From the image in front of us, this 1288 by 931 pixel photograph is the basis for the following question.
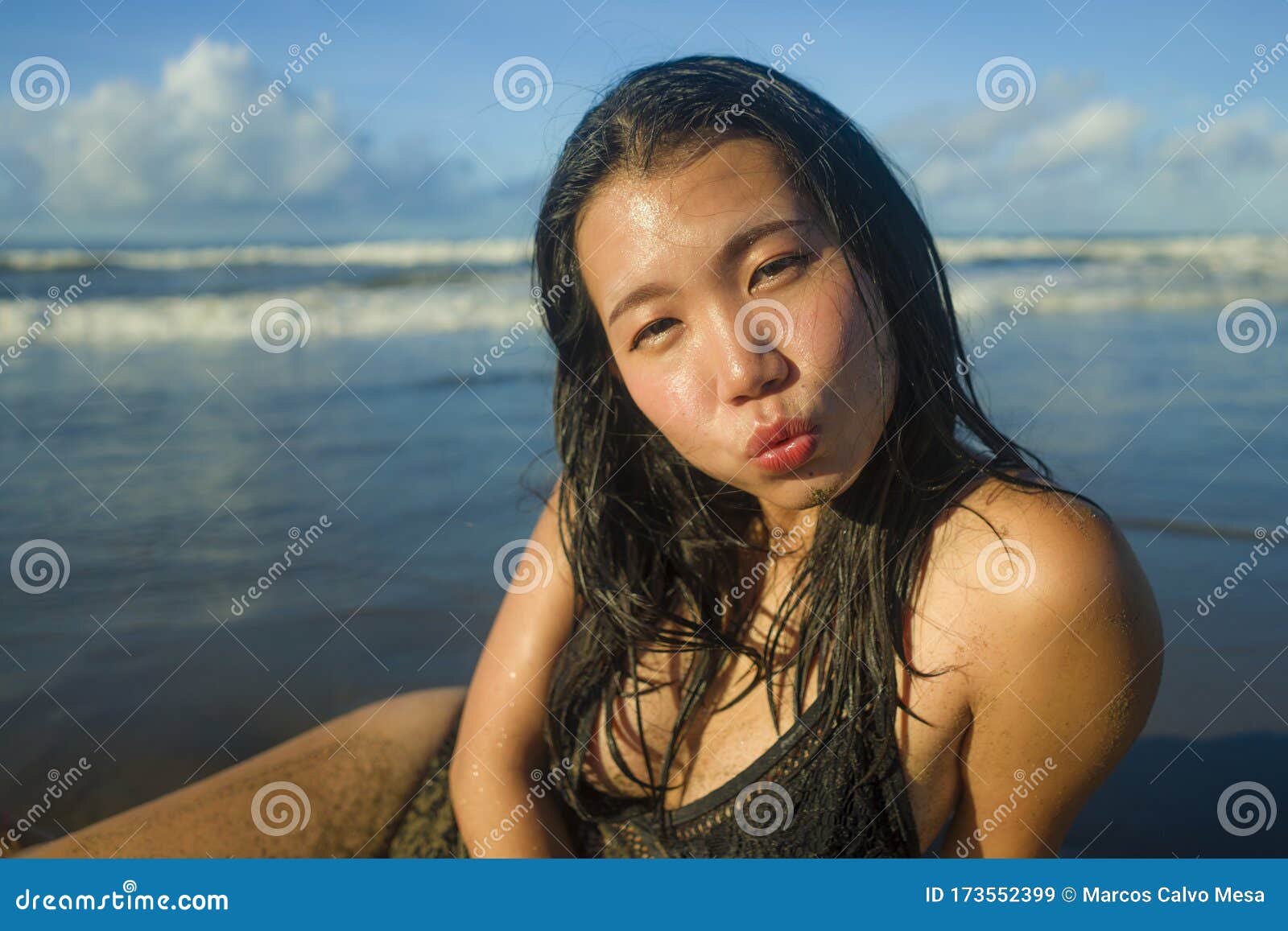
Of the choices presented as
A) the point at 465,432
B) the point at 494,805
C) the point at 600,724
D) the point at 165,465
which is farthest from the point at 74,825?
the point at 465,432

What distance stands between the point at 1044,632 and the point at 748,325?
2.49 ft

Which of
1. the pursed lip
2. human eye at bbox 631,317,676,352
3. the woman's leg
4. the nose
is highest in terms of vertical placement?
human eye at bbox 631,317,676,352

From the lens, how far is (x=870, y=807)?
215 cm

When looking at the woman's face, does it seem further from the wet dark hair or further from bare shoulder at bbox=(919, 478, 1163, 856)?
bare shoulder at bbox=(919, 478, 1163, 856)

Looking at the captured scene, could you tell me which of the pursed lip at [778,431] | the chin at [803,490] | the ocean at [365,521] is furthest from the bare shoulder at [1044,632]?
the ocean at [365,521]

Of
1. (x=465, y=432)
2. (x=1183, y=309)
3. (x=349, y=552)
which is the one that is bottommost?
(x=349, y=552)

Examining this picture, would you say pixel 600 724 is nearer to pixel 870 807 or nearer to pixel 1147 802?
pixel 870 807

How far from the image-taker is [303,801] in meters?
2.77

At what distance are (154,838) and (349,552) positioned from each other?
223 centimetres

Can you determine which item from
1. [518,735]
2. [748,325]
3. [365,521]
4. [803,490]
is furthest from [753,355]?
[365,521]

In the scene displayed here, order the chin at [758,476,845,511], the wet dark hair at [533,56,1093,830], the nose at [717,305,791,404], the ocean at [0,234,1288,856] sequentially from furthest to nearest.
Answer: the ocean at [0,234,1288,856], the wet dark hair at [533,56,1093,830], the chin at [758,476,845,511], the nose at [717,305,791,404]

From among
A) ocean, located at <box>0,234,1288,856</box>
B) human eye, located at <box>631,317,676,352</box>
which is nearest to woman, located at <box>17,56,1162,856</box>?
human eye, located at <box>631,317,676,352</box>

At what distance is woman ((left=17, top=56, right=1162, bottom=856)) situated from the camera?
1.93 meters

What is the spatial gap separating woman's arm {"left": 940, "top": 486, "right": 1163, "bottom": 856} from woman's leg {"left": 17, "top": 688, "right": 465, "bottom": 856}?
4.94 ft
